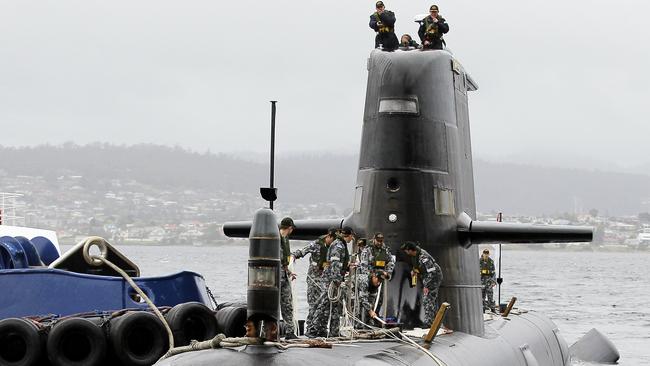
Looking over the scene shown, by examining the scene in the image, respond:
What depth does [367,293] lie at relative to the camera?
1536 cm

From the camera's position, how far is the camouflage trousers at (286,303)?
522 inches

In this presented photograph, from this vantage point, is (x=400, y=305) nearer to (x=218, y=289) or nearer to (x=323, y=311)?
(x=323, y=311)

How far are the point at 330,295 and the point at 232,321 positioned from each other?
4.67 feet

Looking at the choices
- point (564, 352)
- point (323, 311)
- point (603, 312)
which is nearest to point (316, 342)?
point (323, 311)

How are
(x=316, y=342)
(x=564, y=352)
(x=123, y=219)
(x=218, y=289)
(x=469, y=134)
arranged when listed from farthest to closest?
(x=123, y=219)
(x=218, y=289)
(x=564, y=352)
(x=469, y=134)
(x=316, y=342)

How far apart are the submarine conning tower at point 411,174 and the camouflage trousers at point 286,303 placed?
2.96 meters

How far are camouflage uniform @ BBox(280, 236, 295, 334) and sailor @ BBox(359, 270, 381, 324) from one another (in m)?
1.87

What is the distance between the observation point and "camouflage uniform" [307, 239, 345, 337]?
1445 cm

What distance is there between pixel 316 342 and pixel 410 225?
5306mm

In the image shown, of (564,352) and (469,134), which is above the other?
(469,134)

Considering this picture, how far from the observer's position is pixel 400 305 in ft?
53.2

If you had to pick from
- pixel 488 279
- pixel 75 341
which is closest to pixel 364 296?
pixel 75 341

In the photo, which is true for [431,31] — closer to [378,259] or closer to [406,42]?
[406,42]

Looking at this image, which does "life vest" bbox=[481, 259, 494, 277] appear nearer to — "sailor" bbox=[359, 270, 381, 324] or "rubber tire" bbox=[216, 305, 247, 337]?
"sailor" bbox=[359, 270, 381, 324]
